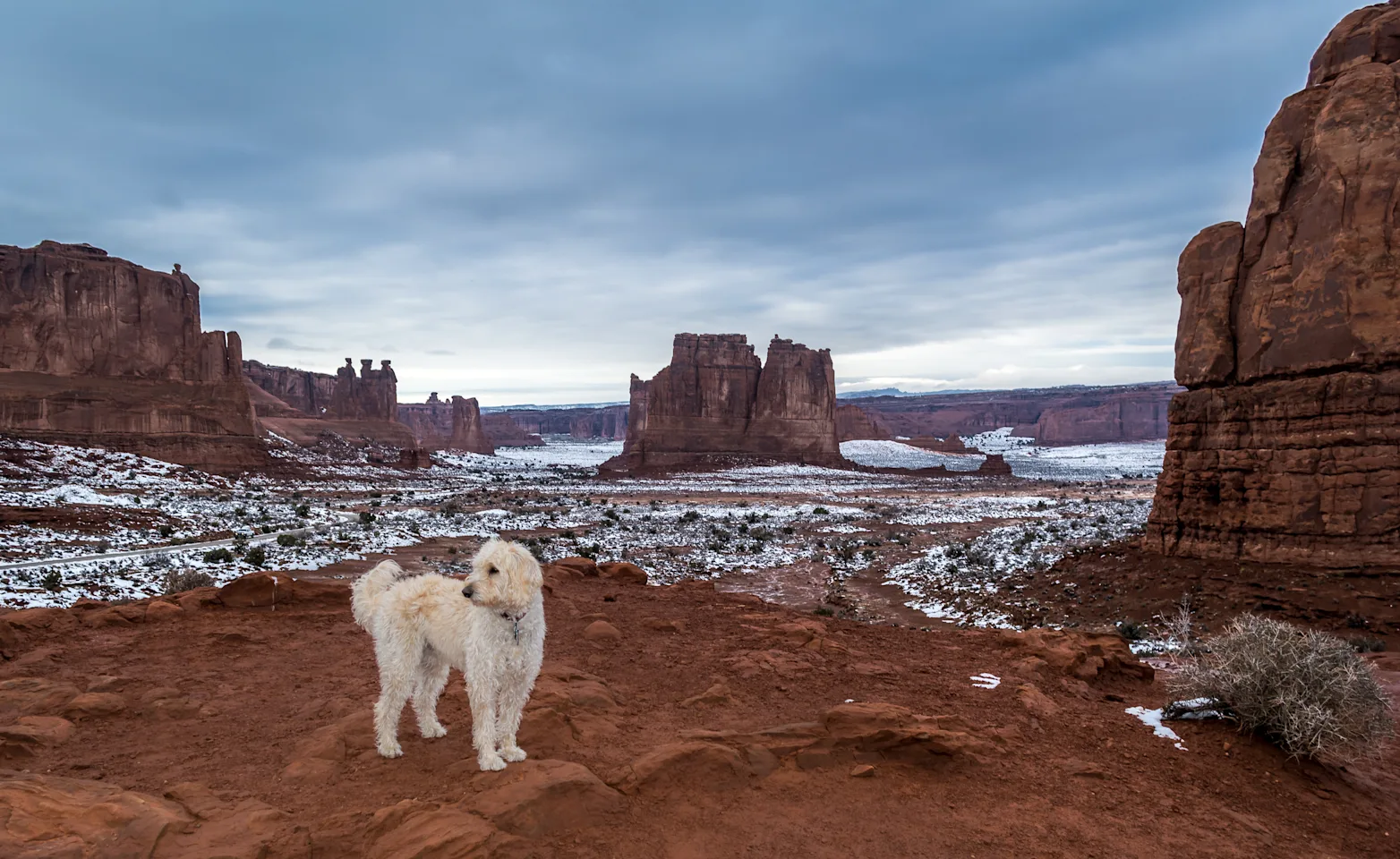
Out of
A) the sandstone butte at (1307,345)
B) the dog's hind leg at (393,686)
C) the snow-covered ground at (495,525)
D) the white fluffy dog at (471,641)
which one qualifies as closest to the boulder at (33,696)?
the white fluffy dog at (471,641)

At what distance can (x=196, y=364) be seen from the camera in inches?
2343

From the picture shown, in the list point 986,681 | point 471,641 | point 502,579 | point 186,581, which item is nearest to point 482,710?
point 471,641

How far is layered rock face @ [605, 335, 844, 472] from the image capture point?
9575cm

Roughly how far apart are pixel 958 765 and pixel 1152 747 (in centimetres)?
190

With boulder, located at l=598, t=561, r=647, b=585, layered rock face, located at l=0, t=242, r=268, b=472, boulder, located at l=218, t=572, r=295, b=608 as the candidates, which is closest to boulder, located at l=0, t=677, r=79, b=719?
boulder, located at l=218, t=572, r=295, b=608

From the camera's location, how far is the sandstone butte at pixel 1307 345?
12.4 m

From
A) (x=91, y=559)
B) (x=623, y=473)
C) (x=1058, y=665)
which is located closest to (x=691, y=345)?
(x=623, y=473)

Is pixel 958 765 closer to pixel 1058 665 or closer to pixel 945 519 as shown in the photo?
pixel 1058 665

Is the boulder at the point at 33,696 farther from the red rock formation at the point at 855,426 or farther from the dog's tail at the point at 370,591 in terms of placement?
the red rock formation at the point at 855,426

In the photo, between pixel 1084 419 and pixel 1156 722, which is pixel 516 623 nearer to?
pixel 1156 722

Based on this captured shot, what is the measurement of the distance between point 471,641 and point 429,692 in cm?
101

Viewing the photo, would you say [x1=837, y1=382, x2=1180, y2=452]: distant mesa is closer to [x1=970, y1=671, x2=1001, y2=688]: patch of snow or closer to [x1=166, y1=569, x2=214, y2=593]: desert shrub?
[x1=166, y1=569, x2=214, y2=593]: desert shrub

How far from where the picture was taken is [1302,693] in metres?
5.20

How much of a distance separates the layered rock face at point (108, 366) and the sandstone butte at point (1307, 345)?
60716 millimetres
